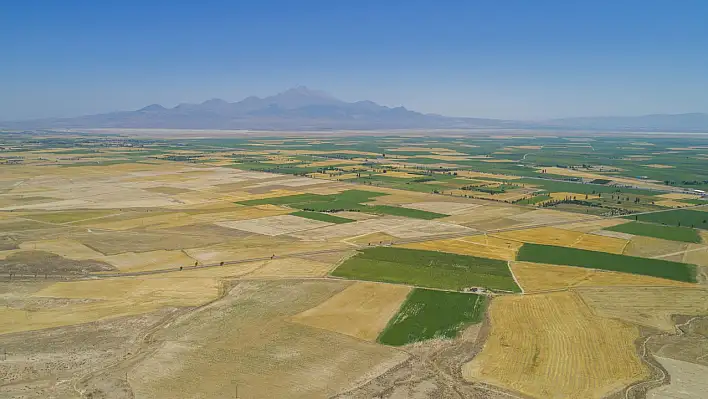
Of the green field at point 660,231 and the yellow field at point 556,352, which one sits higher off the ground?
the green field at point 660,231

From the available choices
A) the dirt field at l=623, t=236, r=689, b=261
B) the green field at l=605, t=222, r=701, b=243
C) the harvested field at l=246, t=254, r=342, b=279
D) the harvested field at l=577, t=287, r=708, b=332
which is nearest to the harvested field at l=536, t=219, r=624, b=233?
the green field at l=605, t=222, r=701, b=243

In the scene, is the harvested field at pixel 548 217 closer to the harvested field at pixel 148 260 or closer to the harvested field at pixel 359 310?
the harvested field at pixel 359 310

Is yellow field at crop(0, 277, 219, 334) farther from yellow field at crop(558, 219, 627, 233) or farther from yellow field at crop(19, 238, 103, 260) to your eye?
yellow field at crop(558, 219, 627, 233)

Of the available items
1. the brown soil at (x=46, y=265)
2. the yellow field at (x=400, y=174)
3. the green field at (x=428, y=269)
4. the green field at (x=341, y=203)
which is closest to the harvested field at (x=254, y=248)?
the green field at (x=428, y=269)

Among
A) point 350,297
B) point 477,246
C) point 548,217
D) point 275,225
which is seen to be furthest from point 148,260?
point 548,217

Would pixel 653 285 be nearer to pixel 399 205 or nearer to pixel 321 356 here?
pixel 321 356

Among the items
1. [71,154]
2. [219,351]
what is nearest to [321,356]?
[219,351]

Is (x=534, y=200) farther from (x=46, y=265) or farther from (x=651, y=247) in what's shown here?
(x=46, y=265)
